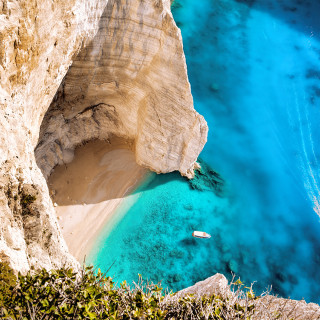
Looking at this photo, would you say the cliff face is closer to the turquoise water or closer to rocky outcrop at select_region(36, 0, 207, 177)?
rocky outcrop at select_region(36, 0, 207, 177)

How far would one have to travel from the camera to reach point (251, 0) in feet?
72.8

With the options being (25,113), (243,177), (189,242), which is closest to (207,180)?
(243,177)

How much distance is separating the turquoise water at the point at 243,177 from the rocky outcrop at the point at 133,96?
213 centimetres

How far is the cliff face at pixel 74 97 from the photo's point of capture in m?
5.79

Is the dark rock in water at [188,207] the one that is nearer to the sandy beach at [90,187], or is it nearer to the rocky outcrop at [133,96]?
the rocky outcrop at [133,96]

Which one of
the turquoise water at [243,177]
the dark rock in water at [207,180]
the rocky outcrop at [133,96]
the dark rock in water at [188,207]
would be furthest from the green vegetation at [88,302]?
the dark rock in water at [207,180]

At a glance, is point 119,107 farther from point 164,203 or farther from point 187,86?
point 164,203

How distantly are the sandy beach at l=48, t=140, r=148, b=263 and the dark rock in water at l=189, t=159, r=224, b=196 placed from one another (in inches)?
91.1

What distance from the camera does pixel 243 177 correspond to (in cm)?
1438

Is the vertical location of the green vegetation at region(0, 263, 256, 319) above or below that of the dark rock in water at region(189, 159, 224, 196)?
above

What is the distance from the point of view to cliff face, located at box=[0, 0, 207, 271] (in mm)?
5789

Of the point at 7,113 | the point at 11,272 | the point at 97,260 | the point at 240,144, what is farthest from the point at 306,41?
the point at 11,272

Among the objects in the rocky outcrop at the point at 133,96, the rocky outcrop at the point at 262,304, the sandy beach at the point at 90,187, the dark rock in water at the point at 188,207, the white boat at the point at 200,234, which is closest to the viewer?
the rocky outcrop at the point at 262,304

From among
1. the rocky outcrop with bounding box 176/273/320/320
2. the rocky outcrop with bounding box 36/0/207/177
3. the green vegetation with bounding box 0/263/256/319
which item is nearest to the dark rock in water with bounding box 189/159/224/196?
the rocky outcrop with bounding box 36/0/207/177
